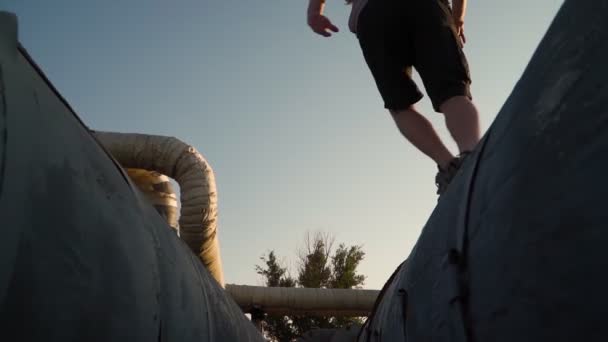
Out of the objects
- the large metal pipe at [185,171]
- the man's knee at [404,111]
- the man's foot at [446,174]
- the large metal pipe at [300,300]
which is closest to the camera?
the man's foot at [446,174]

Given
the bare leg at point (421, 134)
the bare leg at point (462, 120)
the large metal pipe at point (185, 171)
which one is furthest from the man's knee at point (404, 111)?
the large metal pipe at point (185, 171)

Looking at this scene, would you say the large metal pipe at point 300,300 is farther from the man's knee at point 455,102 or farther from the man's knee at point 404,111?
the man's knee at point 455,102

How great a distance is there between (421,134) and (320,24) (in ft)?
3.10

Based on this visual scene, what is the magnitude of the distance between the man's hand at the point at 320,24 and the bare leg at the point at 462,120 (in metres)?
1.03

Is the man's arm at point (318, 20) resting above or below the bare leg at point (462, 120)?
above

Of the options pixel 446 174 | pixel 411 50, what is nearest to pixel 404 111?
pixel 411 50

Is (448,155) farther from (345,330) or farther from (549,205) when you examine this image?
(345,330)

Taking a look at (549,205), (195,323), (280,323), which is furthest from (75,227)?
(280,323)

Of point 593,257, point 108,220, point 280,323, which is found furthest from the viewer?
point 280,323

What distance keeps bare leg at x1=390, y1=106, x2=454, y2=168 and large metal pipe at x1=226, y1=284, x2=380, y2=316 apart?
22.2ft

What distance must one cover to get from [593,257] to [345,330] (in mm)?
4095

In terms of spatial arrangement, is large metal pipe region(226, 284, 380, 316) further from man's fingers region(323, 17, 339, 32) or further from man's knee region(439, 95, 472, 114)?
man's knee region(439, 95, 472, 114)

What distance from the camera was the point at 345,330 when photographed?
4469 millimetres

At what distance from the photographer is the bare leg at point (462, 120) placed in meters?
1.97
